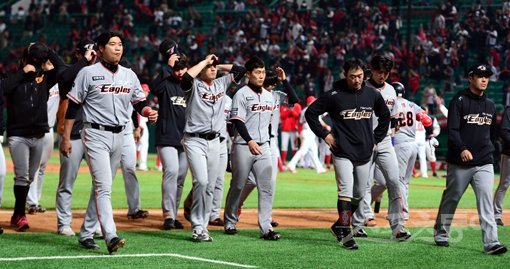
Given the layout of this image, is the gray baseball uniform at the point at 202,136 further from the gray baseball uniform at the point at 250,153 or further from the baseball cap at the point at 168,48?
the baseball cap at the point at 168,48

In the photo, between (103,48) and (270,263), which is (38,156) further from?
(270,263)

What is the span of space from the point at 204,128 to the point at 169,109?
4.61 feet

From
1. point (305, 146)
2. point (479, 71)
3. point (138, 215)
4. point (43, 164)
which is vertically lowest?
point (305, 146)

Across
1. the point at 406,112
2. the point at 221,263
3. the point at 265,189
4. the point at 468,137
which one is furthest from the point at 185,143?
the point at 406,112

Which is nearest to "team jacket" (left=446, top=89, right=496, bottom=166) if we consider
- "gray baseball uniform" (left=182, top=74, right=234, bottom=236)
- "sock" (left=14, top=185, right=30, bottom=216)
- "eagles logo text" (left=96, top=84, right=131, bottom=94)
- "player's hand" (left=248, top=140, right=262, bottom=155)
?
"player's hand" (left=248, top=140, right=262, bottom=155)

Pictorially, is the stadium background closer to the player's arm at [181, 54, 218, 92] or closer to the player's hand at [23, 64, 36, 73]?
the player's hand at [23, 64, 36, 73]

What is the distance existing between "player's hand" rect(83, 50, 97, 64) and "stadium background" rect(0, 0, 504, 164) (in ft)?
50.6

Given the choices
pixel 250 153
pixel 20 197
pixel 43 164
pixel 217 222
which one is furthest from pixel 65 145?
pixel 43 164

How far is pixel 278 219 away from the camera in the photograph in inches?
532

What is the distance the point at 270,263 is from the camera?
346 inches

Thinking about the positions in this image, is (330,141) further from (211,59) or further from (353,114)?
(211,59)

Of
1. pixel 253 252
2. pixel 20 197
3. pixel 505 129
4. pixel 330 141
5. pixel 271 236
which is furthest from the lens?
pixel 505 129

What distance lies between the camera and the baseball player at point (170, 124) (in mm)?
11852

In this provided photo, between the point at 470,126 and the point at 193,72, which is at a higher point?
the point at 193,72
